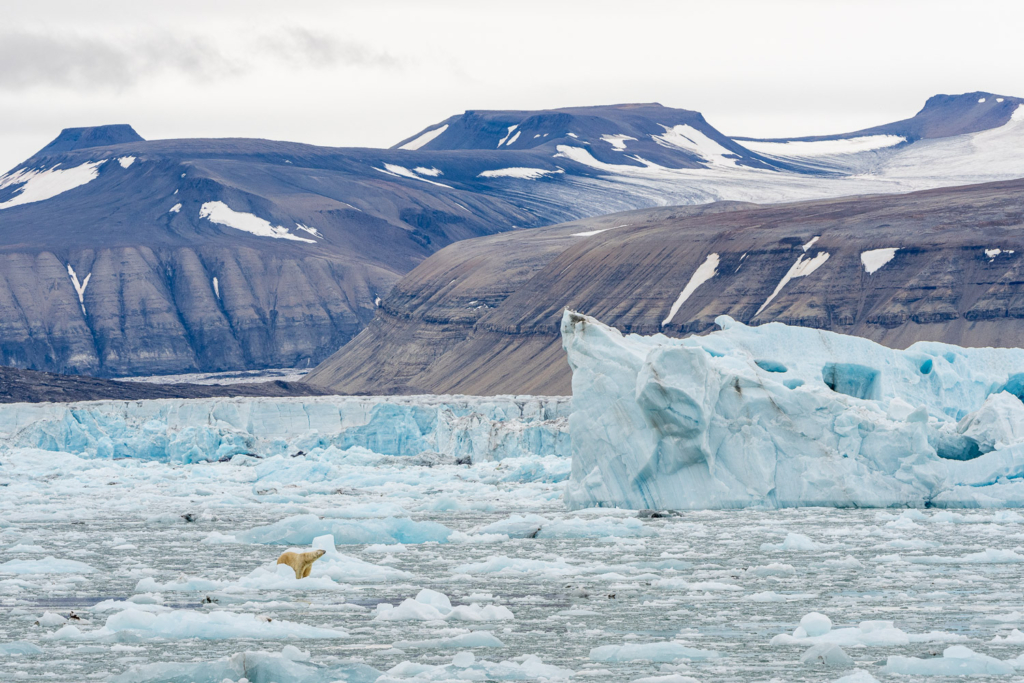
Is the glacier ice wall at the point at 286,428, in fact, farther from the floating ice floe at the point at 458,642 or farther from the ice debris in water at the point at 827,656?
the ice debris in water at the point at 827,656

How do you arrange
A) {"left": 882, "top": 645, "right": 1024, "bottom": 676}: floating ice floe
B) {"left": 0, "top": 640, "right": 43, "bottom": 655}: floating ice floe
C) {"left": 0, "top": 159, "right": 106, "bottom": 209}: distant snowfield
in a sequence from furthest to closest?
1. {"left": 0, "top": 159, "right": 106, "bottom": 209}: distant snowfield
2. {"left": 0, "top": 640, "right": 43, "bottom": 655}: floating ice floe
3. {"left": 882, "top": 645, "right": 1024, "bottom": 676}: floating ice floe

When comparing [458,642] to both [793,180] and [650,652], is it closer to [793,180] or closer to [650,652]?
[650,652]

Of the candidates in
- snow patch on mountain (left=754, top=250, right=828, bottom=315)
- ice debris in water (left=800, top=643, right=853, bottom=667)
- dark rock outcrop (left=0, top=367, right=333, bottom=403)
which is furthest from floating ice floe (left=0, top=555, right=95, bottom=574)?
snow patch on mountain (left=754, top=250, right=828, bottom=315)

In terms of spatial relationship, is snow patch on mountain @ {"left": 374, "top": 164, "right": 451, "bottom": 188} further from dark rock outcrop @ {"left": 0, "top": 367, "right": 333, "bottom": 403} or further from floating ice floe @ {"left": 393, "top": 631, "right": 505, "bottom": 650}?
floating ice floe @ {"left": 393, "top": 631, "right": 505, "bottom": 650}

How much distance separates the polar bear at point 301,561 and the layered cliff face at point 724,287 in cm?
5967

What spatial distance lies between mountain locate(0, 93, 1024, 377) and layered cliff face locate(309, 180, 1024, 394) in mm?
24509

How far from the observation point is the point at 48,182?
182m

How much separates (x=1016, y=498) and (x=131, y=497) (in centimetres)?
1930

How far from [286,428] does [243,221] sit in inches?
4096

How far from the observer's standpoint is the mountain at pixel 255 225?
5197 inches

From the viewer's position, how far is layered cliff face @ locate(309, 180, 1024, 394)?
76938 mm

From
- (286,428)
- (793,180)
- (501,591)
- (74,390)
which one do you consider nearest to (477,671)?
(501,591)

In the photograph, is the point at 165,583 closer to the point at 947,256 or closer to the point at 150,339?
the point at 947,256

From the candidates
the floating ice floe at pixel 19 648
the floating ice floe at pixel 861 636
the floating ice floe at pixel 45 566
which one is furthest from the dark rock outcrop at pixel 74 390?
the floating ice floe at pixel 861 636
